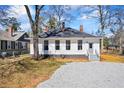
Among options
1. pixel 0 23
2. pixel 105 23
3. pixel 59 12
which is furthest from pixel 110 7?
pixel 0 23

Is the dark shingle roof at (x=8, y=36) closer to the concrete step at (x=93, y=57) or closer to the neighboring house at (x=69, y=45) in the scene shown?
the neighboring house at (x=69, y=45)

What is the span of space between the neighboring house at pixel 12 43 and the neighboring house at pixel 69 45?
16.0ft

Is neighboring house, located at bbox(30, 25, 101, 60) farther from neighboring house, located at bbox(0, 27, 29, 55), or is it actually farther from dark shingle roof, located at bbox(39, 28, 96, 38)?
neighboring house, located at bbox(0, 27, 29, 55)

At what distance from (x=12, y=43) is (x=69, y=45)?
403 inches

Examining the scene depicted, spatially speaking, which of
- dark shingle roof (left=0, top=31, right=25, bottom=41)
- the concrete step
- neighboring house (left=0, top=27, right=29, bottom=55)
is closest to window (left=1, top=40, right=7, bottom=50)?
neighboring house (left=0, top=27, right=29, bottom=55)

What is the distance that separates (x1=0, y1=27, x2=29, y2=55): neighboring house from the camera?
1242 inches

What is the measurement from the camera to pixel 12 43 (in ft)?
114

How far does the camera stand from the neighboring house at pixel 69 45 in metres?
27.2

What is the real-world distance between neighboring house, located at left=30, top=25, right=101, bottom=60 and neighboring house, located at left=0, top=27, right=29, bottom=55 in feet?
16.0

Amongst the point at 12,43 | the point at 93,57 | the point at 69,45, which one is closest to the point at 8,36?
the point at 12,43

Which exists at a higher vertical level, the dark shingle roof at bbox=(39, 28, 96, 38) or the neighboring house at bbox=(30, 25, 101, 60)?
the dark shingle roof at bbox=(39, 28, 96, 38)

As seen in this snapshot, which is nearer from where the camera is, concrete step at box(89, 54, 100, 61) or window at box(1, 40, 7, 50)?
concrete step at box(89, 54, 100, 61)

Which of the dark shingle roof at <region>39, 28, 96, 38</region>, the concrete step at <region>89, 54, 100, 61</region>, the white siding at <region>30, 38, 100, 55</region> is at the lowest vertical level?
the concrete step at <region>89, 54, 100, 61</region>

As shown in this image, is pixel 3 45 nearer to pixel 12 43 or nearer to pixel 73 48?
pixel 12 43
